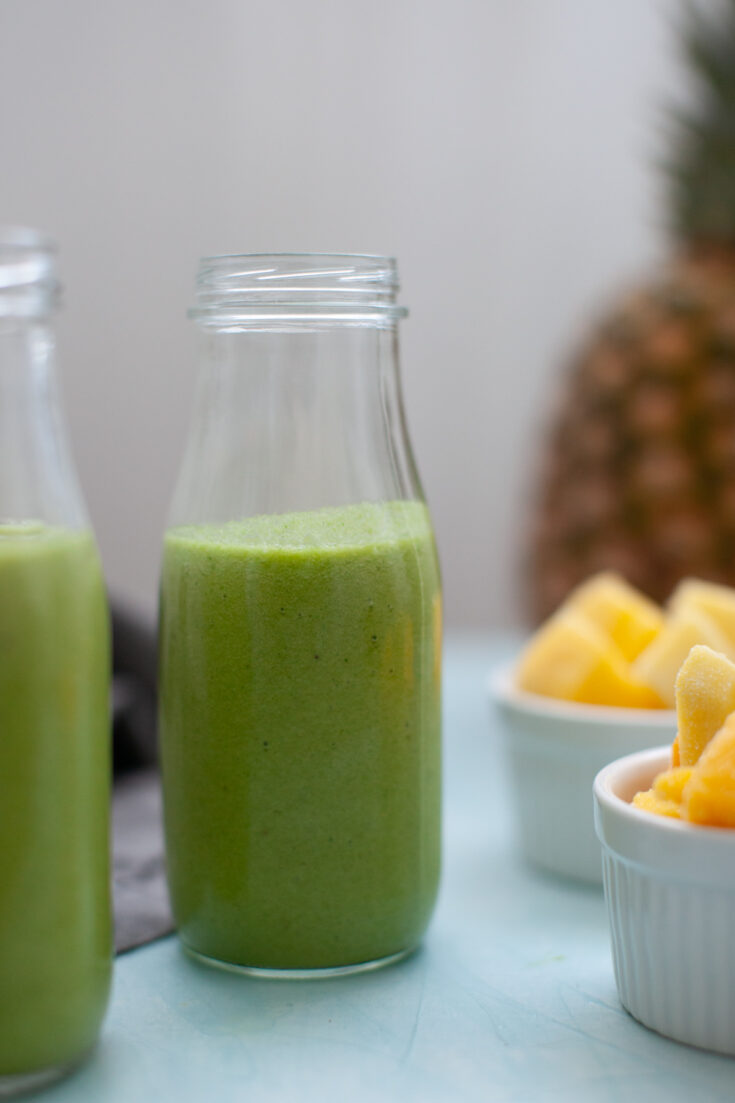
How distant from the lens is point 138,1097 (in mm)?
620

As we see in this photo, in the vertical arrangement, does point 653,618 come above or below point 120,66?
below

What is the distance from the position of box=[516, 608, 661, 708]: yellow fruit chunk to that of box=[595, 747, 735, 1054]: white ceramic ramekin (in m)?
0.26

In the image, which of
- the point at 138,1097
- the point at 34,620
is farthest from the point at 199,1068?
the point at 34,620

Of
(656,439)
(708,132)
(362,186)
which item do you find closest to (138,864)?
(656,439)

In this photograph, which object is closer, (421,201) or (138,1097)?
(138,1097)

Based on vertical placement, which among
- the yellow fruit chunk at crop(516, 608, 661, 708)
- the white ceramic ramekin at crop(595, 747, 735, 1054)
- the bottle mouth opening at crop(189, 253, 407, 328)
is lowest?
the white ceramic ramekin at crop(595, 747, 735, 1054)

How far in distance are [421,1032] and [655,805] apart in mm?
179

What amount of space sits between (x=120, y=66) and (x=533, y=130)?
2.68ft

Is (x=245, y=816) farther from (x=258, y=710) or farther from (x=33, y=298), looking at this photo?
(x=33, y=298)

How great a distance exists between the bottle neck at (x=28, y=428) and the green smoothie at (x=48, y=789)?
0.01 metres

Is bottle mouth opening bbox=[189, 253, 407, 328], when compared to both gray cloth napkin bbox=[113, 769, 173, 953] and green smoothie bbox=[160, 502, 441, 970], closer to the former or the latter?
green smoothie bbox=[160, 502, 441, 970]

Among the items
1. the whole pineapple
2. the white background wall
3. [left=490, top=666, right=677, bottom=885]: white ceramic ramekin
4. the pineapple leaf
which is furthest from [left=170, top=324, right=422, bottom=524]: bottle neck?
the white background wall

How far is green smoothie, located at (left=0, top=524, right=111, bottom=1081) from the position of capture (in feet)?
1.96

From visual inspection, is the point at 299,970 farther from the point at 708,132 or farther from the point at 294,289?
the point at 708,132
